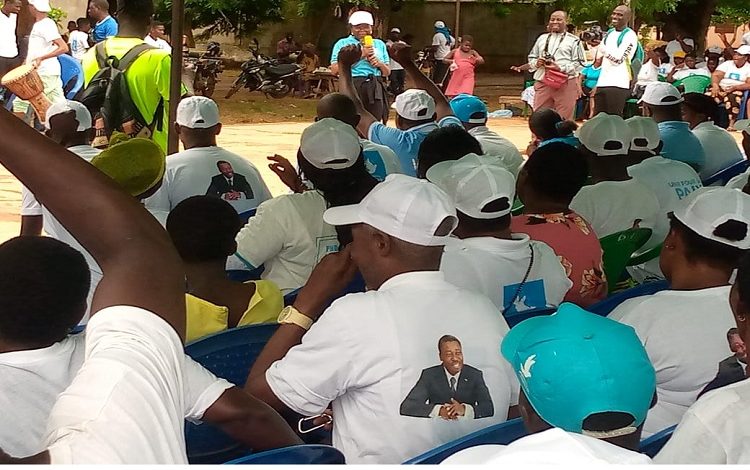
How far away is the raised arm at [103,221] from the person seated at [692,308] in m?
1.63

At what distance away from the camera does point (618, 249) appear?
13.6 ft

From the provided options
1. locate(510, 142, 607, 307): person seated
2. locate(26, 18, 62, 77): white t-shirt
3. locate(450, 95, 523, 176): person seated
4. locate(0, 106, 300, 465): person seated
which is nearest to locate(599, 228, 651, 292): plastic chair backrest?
locate(510, 142, 607, 307): person seated

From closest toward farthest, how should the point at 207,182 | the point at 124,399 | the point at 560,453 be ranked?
the point at 560,453 < the point at 124,399 < the point at 207,182

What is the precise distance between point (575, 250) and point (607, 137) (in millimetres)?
1498

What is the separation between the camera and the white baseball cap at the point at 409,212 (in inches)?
101

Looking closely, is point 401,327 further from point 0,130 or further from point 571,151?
point 571,151

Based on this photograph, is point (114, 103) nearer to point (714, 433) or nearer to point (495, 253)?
Result: point (495, 253)

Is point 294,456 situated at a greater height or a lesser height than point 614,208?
greater

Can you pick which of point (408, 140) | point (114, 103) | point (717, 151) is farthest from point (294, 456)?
point (717, 151)

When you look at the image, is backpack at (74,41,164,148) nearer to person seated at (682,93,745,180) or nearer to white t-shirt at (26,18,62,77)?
person seated at (682,93,745,180)

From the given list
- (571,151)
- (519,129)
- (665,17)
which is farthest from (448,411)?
(665,17)

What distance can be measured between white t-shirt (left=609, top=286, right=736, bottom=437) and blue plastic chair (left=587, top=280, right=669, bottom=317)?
48 centimetres

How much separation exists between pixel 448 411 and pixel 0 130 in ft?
4.39

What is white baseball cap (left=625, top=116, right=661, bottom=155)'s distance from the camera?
5.52 m
